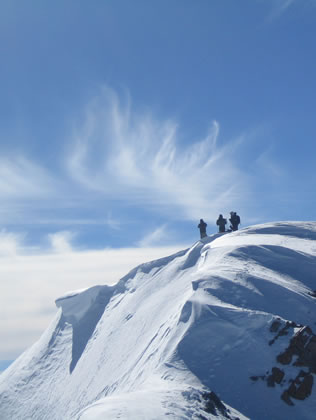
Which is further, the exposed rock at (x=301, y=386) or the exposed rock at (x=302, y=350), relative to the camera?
the exposed rock at (x=302, y=350)

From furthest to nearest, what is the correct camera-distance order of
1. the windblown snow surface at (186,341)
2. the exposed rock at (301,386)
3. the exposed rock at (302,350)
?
the exposed rock at (302,350) → the exposed rock at (301,386) → the windblown snow surface at (186,341)

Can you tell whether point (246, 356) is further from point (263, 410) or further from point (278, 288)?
point (278, 288)

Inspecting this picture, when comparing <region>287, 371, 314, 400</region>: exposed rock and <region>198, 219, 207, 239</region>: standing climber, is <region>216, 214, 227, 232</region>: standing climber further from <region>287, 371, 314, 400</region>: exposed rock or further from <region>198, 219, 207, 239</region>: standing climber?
<region>287, 371, 314, 400</region>: exposed rock

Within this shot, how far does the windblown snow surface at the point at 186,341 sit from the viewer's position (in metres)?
17.4

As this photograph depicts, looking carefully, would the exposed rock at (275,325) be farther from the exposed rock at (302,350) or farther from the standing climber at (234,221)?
the standing climber at (234,221)

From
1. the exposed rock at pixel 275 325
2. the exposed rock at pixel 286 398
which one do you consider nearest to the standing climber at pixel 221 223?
the exposed rock at pixel 275 325

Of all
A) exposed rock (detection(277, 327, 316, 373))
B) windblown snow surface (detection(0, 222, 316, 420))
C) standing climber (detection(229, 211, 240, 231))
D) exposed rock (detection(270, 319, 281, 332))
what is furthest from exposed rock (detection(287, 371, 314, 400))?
standing climber (detection(229, 211, 240, 231))

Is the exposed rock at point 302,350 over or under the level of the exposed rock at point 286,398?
over

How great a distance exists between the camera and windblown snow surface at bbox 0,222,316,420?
1736 cm

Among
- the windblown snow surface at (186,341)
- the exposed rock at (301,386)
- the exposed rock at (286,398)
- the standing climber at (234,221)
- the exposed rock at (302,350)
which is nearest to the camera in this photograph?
the windblown snow surface at (186,341)

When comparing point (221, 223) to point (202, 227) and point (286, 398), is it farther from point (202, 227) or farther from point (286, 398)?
point (286, 398)

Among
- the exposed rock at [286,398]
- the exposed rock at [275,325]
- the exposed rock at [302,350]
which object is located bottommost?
the exposed rock at [286,398]

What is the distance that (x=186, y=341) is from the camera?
2064 centimetres

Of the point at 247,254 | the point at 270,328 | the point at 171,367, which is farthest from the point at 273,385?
the point at 247,254
